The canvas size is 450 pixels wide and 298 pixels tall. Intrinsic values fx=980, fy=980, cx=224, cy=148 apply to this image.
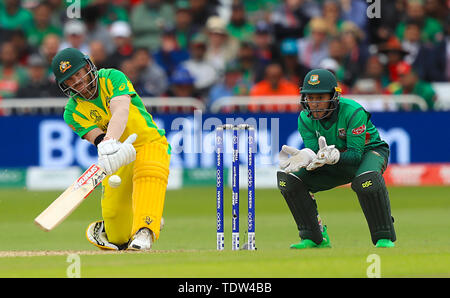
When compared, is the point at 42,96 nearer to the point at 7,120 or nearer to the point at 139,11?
the point at 7,120

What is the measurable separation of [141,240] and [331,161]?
1.55m

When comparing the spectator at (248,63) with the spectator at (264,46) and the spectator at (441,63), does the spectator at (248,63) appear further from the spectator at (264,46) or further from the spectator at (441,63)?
the spectator at (441,63)

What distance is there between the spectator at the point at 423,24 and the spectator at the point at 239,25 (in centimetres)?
244

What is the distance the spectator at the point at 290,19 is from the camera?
50.6 feet

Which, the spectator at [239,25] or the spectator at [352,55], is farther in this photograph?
the spectator at [239,25]

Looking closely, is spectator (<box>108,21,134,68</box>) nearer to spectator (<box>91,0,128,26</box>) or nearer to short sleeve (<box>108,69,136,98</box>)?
spectator (<box>91,0,128,26</box>)

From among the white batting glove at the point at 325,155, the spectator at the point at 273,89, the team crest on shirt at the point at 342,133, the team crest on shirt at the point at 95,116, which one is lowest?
the white batting glove at the point at 325,155

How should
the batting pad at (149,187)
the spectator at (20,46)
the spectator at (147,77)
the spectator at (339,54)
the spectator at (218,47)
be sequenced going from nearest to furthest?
1. the batting pad at (149,187)
2. the spectator at (147,77)
3. the spectator at (339,54)
4. the spectator at (218,47)
5. the spectator at (20,46)

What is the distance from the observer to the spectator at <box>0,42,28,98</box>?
47.9ft

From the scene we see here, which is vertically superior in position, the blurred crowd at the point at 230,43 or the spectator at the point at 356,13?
the spectator at the point at 356,13

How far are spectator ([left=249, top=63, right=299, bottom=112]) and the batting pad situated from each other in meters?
6.36

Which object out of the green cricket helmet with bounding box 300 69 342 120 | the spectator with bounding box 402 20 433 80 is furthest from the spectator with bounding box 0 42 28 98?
the green cricket helmet with bounding box 300 69 342 120

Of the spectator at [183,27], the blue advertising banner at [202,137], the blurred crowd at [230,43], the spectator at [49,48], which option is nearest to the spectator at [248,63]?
the blurred crowd at [230,43]

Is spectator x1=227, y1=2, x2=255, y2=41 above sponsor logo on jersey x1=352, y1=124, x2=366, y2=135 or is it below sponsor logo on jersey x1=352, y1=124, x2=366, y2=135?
above
